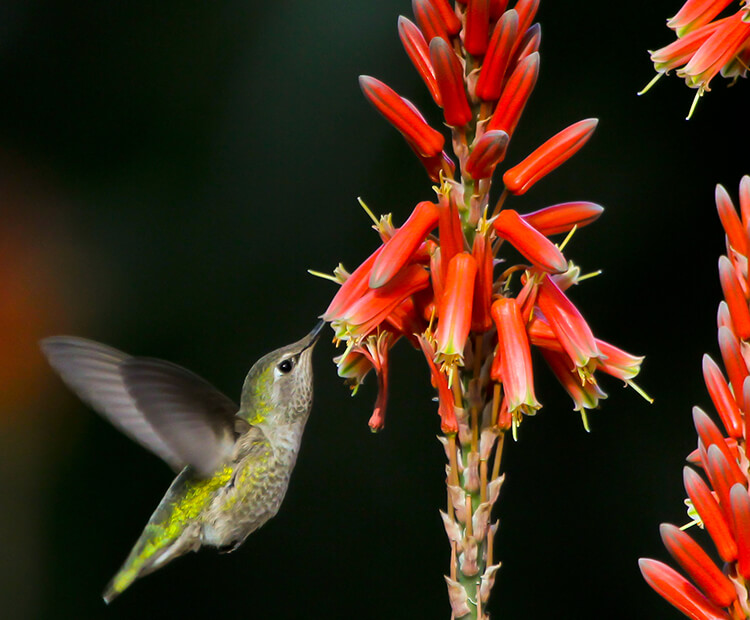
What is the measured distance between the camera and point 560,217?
3.90 ft

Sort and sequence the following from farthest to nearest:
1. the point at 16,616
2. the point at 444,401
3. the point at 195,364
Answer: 1. the point at 195,364
2. the point at 16,616
3. the point at 444,401

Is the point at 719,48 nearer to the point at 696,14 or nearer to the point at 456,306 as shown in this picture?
the point at 696,14

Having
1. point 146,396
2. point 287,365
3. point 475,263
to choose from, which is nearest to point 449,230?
point 475,263

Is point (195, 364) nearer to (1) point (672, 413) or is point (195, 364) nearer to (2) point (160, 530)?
(2) point (160, 530)

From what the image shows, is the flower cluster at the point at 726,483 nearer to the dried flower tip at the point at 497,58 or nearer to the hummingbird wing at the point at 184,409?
the dried flower tip at the point at 497,58

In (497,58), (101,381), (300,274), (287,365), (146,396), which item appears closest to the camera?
(497,58)

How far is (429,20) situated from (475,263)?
1.00ft

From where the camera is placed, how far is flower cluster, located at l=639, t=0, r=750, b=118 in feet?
3.88

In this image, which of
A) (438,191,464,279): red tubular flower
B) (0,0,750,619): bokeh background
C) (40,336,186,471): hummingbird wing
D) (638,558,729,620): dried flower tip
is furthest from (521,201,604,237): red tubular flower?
(0,0,750,619): bokeh background

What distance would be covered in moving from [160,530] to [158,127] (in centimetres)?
195

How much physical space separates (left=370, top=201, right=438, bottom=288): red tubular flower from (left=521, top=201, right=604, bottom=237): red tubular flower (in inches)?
5.2

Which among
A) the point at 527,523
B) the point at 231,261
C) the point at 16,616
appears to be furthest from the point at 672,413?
the point at 16,616

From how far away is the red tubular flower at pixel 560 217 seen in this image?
117cm

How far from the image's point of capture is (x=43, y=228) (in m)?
3.55
